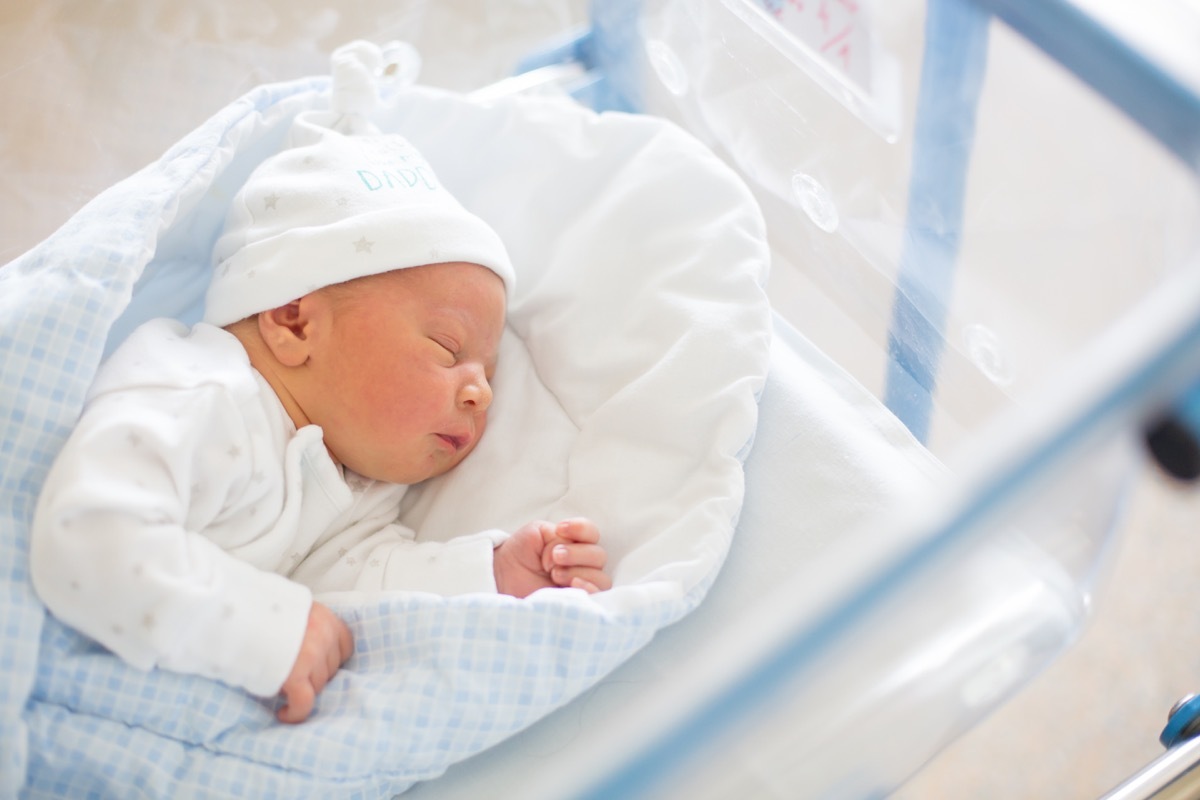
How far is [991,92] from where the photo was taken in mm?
822

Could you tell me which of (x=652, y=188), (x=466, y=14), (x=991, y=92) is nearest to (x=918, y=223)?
(x=991, y=92)

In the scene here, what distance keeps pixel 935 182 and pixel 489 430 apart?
1.41 ft

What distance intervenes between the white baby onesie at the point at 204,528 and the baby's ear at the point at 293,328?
0.09 feet

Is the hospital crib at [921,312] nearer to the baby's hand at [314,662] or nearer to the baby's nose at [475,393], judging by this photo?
the baby's hand at [314,662]

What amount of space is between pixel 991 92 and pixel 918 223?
0.13m

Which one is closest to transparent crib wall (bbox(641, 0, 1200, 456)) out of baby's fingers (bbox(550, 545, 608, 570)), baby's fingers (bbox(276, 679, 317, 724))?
baby's fingers (bbox(550, 545, 608, 570))

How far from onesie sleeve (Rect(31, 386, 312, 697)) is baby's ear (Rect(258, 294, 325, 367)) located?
128mm

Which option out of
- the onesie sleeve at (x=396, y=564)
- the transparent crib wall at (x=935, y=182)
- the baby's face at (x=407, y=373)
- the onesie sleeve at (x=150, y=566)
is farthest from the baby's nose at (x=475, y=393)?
the transparent crib wall at (x=935, y=182)

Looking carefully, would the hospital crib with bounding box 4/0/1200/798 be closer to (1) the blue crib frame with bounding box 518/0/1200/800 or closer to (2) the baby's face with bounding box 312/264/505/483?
(1) the blue crib frame with bounding box 518/0/1200/800

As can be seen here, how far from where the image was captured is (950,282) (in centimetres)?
89

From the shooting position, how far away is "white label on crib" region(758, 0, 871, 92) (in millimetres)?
914

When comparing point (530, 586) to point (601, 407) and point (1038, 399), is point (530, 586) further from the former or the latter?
point (1038, 399)

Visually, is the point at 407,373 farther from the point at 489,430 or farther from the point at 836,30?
the point at 836,30

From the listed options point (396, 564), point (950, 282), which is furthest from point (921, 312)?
point (396, 564)
